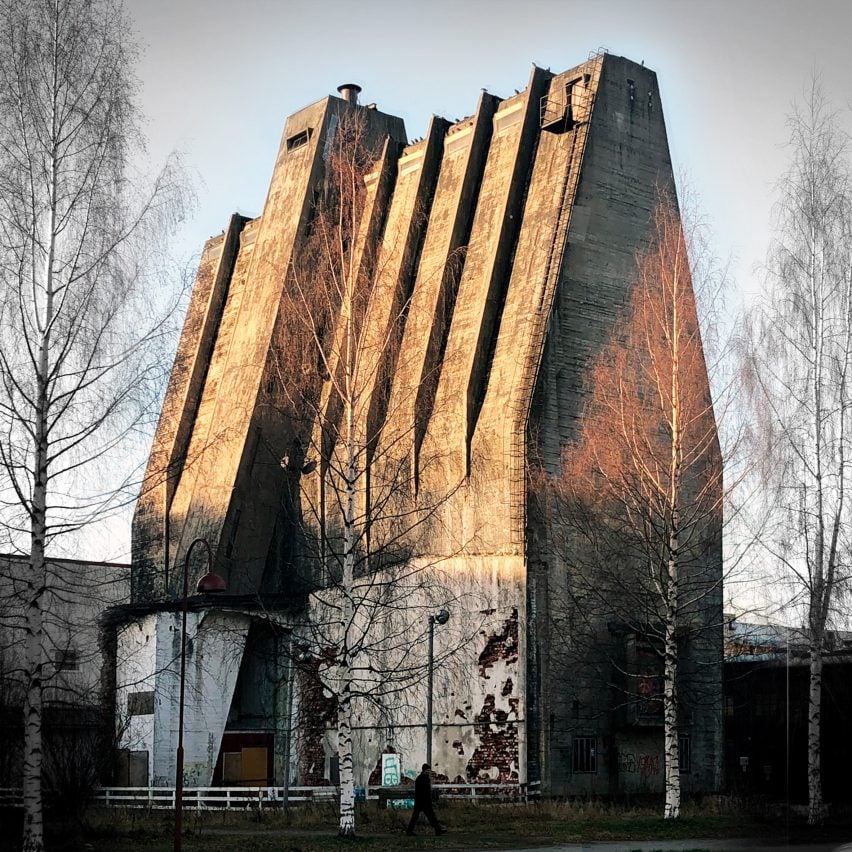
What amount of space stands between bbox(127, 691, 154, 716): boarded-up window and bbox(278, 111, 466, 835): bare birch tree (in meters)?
5.42

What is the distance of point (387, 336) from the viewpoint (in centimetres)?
2503

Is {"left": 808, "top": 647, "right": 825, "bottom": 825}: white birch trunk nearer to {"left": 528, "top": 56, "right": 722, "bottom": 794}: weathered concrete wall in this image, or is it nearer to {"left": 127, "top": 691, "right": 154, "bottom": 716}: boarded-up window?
{"left": 528, "top": 56, "right": 722, "bottom": 794}: weathered concrete wall

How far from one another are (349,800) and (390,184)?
2453cm

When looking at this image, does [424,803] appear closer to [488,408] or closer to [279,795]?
[279,795]

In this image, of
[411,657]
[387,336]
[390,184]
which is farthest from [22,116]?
[390,184]

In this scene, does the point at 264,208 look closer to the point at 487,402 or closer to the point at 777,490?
the point at 487,402

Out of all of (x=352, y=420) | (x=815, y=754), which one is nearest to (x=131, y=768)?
(x=352, y=420)

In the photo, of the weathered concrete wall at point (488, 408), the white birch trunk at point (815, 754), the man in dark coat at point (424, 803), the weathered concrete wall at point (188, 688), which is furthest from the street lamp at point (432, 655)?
the white birch trunk at point (815, 754)

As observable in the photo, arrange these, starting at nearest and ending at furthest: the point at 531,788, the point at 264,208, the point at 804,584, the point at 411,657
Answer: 1. the point at 804,584
2. the point at 531,788
3. the point at 411,657
4. the point at 264,208

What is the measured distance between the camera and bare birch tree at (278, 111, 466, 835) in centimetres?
2392

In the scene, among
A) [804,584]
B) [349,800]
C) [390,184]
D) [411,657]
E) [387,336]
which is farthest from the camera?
[390,184]

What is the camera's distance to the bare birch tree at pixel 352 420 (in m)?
23.9

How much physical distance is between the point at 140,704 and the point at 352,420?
60.8 ft

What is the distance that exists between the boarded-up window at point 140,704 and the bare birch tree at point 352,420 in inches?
213
